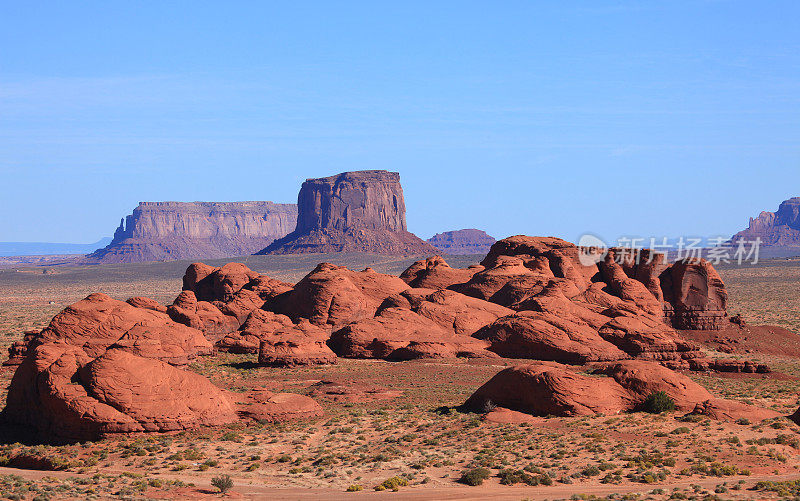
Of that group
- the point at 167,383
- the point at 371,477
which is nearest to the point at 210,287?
the point at 167,383

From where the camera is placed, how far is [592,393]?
29.6 m

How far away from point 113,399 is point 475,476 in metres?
11.0

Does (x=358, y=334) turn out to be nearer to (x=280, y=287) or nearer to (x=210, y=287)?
(x=280, y=287)

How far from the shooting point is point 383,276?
5872 centimetres

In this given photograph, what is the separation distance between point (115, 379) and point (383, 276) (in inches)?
1293

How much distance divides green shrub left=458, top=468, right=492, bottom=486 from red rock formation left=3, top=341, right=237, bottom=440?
8667 mm

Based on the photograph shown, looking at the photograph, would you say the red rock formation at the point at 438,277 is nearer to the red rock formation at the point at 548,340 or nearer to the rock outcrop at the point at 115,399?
the red rock formation at the point at 548,340

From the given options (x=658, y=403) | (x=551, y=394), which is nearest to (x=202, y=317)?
(x=551, y=394)

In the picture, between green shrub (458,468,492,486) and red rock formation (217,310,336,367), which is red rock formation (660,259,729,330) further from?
green shrub (458,468,492,486)

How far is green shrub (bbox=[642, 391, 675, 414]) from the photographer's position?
2917 cm

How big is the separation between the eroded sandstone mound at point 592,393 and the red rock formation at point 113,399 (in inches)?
353

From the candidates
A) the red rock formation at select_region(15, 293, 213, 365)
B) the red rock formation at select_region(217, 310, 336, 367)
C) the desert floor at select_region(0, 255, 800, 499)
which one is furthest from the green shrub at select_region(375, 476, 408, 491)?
the red rock formation at select_region(217, 310, 336, 367)

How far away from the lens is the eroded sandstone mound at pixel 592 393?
2914 centimetres

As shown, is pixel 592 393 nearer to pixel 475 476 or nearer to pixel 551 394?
pixel 551 394
